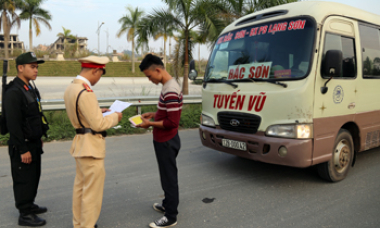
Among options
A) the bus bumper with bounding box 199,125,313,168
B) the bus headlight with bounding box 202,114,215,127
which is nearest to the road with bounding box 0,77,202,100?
the bus headlight with bounding box 202,114,215,127

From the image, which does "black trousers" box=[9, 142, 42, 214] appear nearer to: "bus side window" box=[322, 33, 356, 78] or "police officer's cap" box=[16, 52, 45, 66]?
"police officer's cap" box=[16, 52, 45, 66]

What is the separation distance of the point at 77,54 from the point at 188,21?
3781 centimetres

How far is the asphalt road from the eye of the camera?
3502 mm

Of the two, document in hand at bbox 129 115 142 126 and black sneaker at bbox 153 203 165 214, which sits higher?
document in hand at bbox 129 115 142 126

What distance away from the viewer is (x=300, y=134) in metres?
4.07

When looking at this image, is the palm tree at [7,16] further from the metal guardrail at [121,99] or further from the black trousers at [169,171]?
the black trousers at [169,171]

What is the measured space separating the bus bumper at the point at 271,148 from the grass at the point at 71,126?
13.2 feet

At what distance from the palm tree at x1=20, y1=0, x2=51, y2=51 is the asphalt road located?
30.2 m

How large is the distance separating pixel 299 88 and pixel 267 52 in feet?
2.77

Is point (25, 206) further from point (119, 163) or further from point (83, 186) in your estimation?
point (119, 163)

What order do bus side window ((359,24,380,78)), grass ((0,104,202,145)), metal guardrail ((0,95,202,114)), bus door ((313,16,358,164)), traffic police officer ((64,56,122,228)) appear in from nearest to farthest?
1. traffic police officer ((64,56,122,228))
2. bus door ((313,16,358,164))
3. bus side window ((359,24,380,78))
4. grass ((0,104,202,145))
5. metal guardrail ((0,95,202,114))

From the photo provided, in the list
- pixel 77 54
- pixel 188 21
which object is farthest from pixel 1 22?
pixel 188 21

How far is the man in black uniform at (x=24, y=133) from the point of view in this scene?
3.22 metres

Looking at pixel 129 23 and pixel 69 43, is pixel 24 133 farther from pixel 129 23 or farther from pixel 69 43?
pixel 69 43
